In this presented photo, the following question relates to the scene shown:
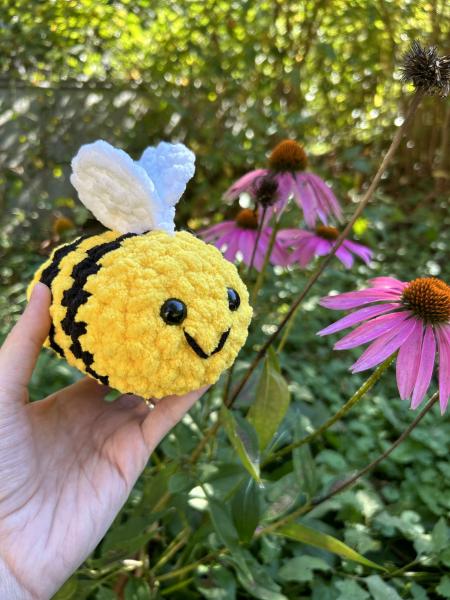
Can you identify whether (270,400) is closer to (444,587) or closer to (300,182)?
(300,182)

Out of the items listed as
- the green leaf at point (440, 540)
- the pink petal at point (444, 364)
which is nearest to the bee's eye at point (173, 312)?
the pink petal at point (444, 364)

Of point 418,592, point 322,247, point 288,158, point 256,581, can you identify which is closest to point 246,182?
point 288,158

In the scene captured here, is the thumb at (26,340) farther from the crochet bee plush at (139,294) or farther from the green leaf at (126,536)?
the green leaf at (126,536)

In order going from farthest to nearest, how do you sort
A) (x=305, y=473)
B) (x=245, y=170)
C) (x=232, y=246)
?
(x=245, y=170) → (x=232, y=246) → (x=305, y=473)

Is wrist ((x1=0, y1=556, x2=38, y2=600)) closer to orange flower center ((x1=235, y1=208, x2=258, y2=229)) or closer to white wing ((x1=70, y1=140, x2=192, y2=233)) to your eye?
white wing ((x1=70, y1=140, x2=192, y2=233))

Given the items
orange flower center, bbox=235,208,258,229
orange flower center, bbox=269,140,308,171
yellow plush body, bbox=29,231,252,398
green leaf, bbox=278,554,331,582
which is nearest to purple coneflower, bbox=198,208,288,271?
orange flower center, bbox=235,208,258,229

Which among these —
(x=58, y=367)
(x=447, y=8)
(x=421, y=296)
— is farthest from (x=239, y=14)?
(x=421, y=296)

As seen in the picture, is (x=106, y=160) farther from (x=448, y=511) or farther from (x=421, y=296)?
(x=448, y=511)
